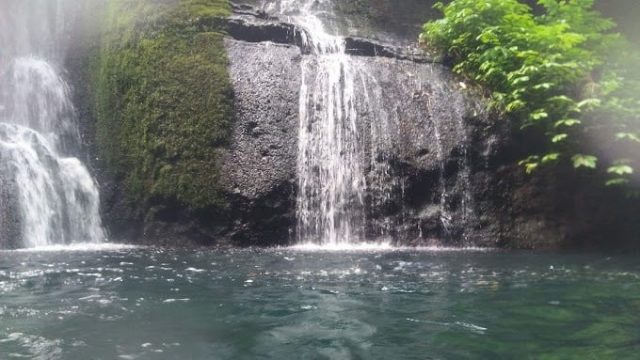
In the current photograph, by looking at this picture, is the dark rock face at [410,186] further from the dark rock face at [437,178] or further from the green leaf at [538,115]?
the green leaf at [538,115]

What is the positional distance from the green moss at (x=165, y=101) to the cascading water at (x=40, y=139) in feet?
2.59

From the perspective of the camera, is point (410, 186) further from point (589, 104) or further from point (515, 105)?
point (589, 104)

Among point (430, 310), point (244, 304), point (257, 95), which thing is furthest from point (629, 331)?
point (257, 95)

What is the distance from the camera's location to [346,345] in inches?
146

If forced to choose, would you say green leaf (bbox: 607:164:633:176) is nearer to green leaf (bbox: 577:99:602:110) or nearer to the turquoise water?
green leaf (bbox: 577:99:602:110)

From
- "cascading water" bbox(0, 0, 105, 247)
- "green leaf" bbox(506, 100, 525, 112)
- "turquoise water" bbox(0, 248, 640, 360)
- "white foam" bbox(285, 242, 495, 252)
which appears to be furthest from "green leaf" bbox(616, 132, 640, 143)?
"cascading water" bbox(0, 0, 105, 247)

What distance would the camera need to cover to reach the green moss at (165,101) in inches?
360

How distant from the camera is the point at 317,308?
4.62 m

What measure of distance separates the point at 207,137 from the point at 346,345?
6119mm

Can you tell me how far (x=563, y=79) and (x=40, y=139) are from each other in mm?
9059

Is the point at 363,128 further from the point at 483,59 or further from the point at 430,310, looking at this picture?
the point at 430,310

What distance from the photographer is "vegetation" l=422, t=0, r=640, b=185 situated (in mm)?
8406

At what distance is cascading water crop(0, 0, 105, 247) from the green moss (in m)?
0.79

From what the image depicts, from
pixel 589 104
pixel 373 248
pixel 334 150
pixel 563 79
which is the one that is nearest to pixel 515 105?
pixel 563 79
